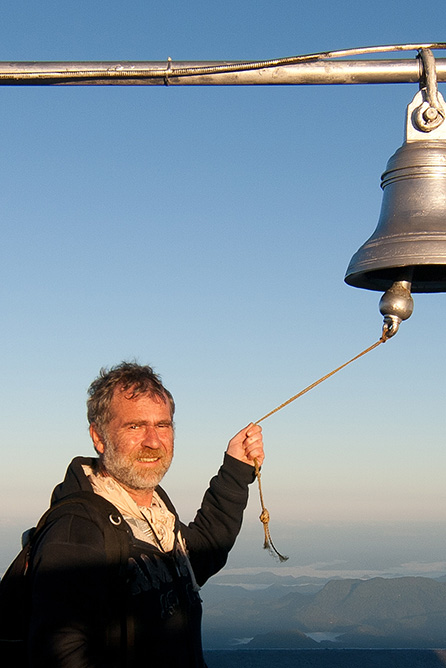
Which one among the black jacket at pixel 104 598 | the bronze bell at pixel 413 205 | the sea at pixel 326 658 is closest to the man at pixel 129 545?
the black jacket at pixel 104 598

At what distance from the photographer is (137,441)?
327 cm

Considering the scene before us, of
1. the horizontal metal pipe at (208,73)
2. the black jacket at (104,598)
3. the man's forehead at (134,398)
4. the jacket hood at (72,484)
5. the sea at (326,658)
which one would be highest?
the horizontal metal pipe at (208,73)

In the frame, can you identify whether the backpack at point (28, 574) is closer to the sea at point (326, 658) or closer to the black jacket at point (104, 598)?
the black jacket at point (104, 598)

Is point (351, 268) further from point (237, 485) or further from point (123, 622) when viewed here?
point (123, 622)

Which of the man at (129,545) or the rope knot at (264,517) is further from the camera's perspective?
the rope knot at (264,517)

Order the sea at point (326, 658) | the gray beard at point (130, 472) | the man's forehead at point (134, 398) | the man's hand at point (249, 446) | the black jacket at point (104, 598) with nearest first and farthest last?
the black jacket at point (104, 598), the gray beard at point (130, 472), the man's forehead at point (134, 398), the man's hand at point (249, 446), the sea at point (326, 658)

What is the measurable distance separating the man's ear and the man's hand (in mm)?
577

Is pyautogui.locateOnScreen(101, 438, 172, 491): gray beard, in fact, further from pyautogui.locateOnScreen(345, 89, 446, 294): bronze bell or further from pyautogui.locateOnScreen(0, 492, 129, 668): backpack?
pyautogui.locateOnScreen(345, 89, 446, 294): bronze bell

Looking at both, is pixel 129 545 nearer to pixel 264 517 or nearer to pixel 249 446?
pixel 264 517

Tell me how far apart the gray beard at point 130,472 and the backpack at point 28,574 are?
0.25 meters

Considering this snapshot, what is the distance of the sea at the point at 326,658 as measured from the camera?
6.44 meters

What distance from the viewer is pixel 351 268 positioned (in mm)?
3133

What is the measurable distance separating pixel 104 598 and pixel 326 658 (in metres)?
4.21

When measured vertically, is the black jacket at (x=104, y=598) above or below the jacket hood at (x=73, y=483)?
below
